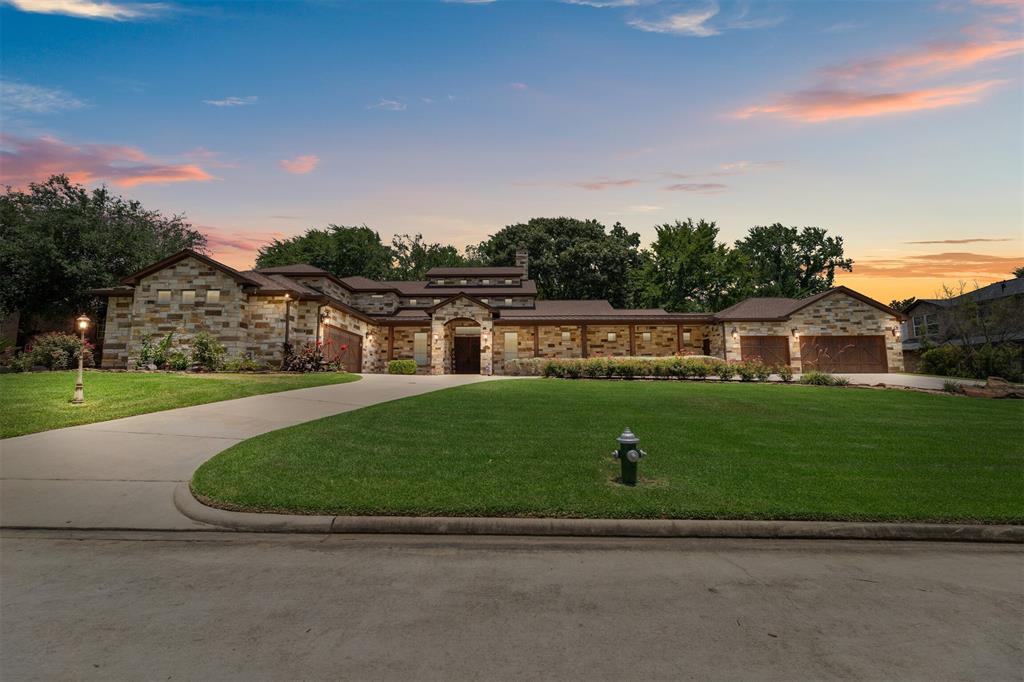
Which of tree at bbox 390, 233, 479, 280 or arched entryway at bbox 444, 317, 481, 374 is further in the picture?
tree at bbox 390, 233, 479, 280

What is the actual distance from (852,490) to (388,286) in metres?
31.9

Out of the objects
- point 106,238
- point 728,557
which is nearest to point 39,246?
point 106,238

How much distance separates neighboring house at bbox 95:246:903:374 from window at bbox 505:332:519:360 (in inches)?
2.6

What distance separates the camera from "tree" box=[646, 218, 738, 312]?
44.9m

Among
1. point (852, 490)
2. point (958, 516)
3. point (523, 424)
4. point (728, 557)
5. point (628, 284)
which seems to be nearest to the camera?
point (728, 557)

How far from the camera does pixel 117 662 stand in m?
2.76

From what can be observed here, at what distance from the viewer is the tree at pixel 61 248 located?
30188 mm

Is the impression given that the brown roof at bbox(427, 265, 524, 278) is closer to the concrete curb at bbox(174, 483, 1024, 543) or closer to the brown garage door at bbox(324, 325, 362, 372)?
the brown garage door at bbox(324, 325, 362, 372)

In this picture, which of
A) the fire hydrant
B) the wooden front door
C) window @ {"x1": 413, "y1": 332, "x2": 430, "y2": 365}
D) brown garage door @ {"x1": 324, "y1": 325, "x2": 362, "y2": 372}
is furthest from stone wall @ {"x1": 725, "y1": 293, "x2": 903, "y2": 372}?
the fire hydrant

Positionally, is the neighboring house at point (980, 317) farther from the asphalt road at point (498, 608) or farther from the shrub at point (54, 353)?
the shrub at point (54, 353)

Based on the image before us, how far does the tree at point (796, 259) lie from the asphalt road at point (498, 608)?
193 ft

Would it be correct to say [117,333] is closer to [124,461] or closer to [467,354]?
[467,354]

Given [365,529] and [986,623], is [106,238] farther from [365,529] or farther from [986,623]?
[986,623]

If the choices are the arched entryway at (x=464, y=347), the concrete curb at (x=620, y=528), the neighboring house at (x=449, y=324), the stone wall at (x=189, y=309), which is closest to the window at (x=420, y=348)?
the neighboring house at (x=449, y=324)
